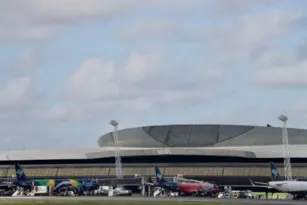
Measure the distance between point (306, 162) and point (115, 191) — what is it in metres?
48.2

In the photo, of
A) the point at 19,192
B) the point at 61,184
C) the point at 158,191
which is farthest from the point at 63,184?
the point at 158,191

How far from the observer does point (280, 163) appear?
19975cm

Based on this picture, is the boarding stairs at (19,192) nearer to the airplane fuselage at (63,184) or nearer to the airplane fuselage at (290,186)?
the airplane fuselage at (63,184)

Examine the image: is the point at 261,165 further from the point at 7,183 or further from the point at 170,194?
the point at 7,183

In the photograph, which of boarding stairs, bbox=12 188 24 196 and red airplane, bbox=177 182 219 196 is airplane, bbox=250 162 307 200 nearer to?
Result: red airplane, bbox=177 182 219 196

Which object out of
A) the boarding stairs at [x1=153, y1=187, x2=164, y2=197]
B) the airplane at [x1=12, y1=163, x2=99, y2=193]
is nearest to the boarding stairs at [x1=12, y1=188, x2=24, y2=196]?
the airplane at [x1=12, y1=163, x2=99, y2=193]

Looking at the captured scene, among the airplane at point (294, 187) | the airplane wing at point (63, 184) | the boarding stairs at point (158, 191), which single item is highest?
the airplane wing at point (63, 184)

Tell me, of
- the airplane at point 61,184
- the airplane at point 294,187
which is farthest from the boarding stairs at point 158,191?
the airplane at point 294,187

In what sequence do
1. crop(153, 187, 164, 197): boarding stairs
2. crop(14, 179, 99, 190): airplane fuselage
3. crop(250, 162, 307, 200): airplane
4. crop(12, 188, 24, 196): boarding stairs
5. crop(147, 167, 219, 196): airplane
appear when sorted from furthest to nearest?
crop(14, 179, 99, 190): airplane fuselage
crop(12, 188, 24, 196): boarding stairs
crop(153, 187, 164, 197): boarding stairs
crop(147, 167, 219, 196): airplane
crop(250, 162, 307, 200): airplane

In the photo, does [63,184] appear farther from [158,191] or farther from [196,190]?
[196,190]

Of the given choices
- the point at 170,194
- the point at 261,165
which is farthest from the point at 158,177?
the point at 261,165

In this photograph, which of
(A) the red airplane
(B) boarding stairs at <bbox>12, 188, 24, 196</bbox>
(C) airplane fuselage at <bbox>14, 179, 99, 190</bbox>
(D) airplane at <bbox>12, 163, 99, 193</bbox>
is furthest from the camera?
(C) airplane fuselage at <bbox>14, 179, 99, 190</bbox>

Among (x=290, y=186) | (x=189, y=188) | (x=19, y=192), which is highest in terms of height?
(x=19, y=192)

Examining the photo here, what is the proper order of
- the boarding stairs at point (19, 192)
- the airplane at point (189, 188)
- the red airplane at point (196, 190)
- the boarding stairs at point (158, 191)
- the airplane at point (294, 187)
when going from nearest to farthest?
the airplane at point (294, 187)
the red airplane at point (196, 190)
the airplane at point (189, 188)
the boarding stairs at point (158, 191)
the boarding stairs at point (19, 192)
